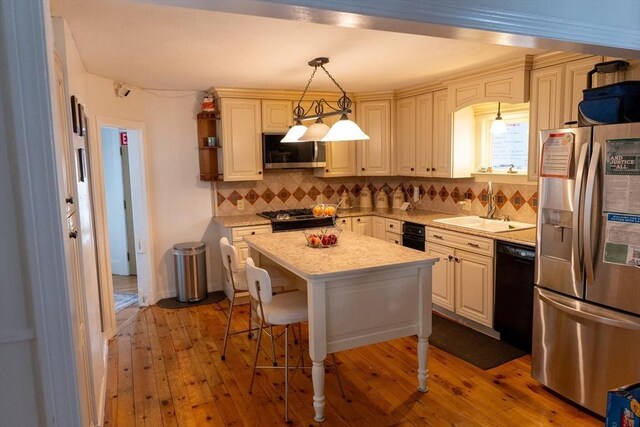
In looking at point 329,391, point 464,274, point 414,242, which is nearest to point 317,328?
point 329,391

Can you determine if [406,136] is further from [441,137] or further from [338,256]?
[338,256]

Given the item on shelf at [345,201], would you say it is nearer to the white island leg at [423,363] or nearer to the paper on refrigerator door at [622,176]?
the white island leg at [423,363]

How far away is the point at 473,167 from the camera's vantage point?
4535 millimetres

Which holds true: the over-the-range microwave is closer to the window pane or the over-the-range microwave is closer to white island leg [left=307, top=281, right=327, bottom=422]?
the window pane

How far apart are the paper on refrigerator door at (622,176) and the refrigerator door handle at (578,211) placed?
0.12 meters

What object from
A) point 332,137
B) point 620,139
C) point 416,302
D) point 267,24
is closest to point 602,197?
point 620,139

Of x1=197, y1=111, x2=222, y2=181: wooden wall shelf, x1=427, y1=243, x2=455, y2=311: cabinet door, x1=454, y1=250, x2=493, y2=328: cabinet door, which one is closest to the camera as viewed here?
x1=454, y1=250, x2=493, y2=328: cabinet door

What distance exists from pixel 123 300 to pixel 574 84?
4.84 metres

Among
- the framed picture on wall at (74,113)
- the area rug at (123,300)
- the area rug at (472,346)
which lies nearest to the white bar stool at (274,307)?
the area rug at (472,346)

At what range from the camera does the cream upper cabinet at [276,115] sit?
16.1 feet

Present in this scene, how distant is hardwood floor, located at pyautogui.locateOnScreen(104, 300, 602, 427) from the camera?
2.62 meters

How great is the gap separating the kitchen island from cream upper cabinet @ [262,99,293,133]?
229cm

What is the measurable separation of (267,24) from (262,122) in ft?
7.83

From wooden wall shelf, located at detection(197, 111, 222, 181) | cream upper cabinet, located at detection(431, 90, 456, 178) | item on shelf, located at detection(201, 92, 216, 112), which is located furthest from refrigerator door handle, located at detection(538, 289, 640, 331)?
item on shelf, located at detection(201, 92, 216, 112)
